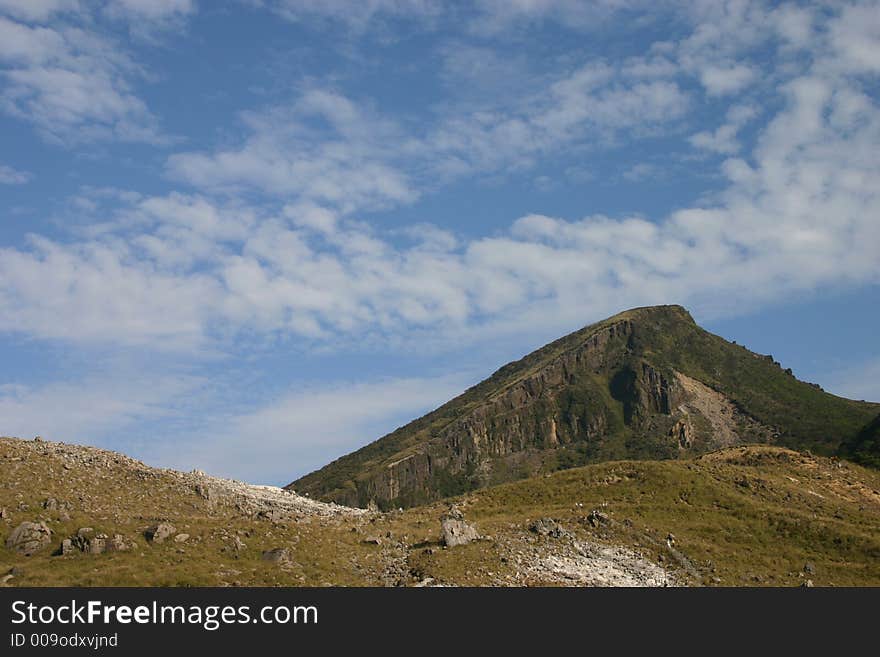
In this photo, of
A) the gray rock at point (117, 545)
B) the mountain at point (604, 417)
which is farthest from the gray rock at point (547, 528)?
the mountain at point (604, 417)

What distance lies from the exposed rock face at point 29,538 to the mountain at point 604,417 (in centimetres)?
10462

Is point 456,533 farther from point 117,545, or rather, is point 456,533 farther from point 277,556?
point 117,545

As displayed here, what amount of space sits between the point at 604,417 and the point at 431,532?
5050 inches

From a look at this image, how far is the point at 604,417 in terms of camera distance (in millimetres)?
168000

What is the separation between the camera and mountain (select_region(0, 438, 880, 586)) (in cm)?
3616

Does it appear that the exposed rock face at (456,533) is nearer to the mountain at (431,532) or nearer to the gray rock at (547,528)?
the mountain at (431,532)

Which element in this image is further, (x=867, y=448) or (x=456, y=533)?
(x=867, y=448)

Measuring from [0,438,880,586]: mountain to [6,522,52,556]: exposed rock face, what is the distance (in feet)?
0.22

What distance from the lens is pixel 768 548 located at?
47.0m

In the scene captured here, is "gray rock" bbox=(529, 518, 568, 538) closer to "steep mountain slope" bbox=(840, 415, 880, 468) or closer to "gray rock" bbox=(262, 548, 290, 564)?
"gray rock" bbox=(262, 548, 290, 564)

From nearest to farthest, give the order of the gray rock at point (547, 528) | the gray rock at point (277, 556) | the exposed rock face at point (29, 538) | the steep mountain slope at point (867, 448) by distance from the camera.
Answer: the exposed rock face at point (29, 538) → the gray rock at point (277, 556) → the gray rock at point (547, 528) → the steep mountain slope at point (867, 448)

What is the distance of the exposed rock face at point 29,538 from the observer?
3634cm

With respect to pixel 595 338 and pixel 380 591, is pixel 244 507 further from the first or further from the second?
pixel 595 338

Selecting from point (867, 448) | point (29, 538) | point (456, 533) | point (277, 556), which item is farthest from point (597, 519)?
point (867, 448)
